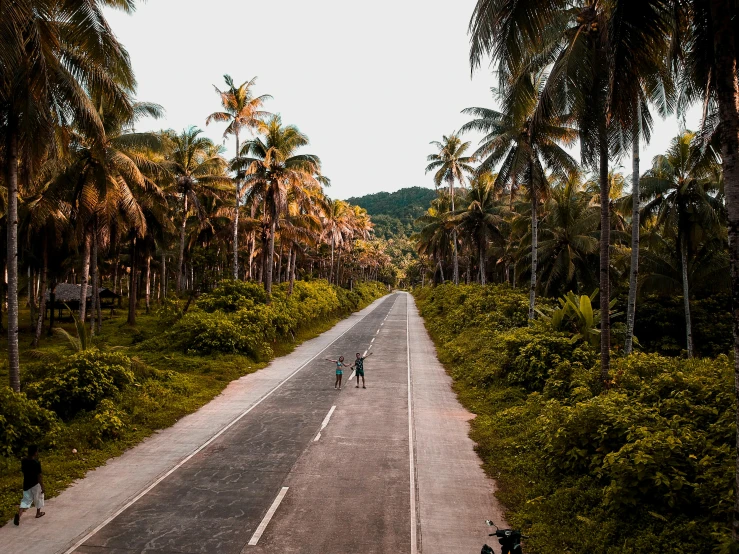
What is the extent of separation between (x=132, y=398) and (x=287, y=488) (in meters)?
6.92

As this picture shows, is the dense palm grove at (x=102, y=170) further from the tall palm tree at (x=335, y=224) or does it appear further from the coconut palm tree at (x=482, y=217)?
the coconut palm tree at (x=482, y=217)

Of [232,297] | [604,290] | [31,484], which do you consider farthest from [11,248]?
[232,297]

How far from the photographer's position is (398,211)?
179500 mm

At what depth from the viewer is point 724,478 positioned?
6.31m

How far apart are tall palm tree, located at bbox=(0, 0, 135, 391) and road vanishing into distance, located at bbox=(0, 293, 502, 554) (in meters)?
5.07

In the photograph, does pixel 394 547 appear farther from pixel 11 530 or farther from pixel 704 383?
pixel 704 383

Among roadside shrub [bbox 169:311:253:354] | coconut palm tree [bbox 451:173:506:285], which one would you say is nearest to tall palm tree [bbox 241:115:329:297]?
roadside shrub [bbox 169:311:253:354]

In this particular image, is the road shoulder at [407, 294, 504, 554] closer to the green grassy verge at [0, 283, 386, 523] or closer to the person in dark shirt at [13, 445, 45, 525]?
the person in dark shirt at [13, 445, 45, 525]

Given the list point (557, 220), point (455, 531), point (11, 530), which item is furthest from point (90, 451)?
point (557, 220)

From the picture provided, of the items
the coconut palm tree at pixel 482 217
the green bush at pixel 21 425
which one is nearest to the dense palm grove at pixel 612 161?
the green bush at pixel 21 425

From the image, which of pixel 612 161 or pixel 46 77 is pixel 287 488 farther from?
pixel 612 161

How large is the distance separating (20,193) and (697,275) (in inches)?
1576

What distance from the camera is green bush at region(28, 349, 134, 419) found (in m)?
12.4

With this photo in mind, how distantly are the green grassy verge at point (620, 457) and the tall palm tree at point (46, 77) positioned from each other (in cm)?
1215
